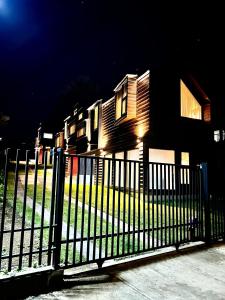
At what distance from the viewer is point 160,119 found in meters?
13.1

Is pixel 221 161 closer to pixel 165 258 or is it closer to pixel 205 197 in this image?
pixel 205 197

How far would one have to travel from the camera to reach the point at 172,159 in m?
14.4

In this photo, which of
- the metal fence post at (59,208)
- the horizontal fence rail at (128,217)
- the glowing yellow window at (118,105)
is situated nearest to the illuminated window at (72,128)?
the glowing yellow window at (118,105)

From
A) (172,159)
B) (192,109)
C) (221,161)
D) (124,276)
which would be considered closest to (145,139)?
(172,159)

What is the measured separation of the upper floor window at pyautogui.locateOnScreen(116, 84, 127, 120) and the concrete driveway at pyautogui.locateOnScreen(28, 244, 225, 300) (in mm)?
11224

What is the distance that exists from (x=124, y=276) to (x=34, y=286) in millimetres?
1373

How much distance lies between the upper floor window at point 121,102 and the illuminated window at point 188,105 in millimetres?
3828

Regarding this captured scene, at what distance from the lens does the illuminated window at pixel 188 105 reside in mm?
14734

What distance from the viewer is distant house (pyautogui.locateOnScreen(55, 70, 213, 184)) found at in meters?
13.0

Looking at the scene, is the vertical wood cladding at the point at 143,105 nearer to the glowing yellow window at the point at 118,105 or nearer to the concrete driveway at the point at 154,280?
the glowing yellow window at the point at 118,105

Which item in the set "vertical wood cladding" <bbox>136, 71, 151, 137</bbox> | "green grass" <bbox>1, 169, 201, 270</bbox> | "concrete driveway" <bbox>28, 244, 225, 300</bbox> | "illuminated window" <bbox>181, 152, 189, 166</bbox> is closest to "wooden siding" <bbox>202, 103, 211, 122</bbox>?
"illuminated window" <bbox>181, 152, 189, 166</bbox>

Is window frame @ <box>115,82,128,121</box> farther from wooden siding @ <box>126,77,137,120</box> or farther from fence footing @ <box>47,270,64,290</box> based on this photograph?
fence footing @ <box>47,270,64,290</box>

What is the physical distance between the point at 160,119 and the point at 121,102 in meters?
3.60

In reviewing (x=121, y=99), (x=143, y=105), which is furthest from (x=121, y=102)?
(x=143, y=105)
